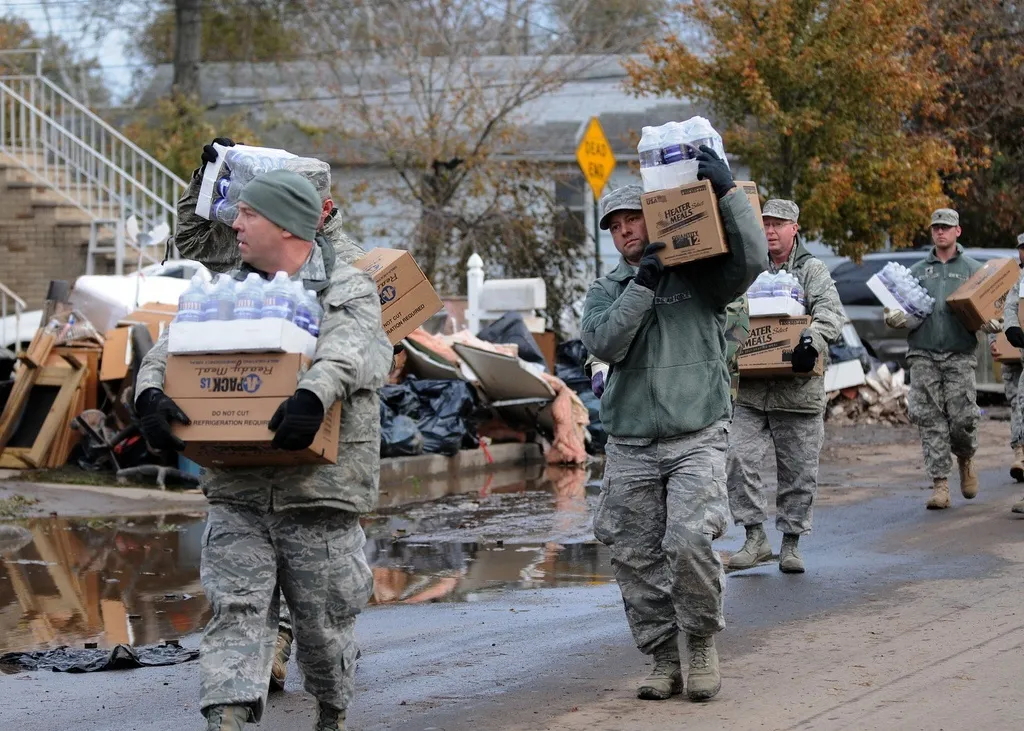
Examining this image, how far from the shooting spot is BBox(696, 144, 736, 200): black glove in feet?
18.0

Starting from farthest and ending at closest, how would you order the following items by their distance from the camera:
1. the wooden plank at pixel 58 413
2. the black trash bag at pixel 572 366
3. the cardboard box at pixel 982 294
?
the black trash bag at pixel 572 366
the wooden plank at pixel 58 413
the cardboard box at pixel 982 294

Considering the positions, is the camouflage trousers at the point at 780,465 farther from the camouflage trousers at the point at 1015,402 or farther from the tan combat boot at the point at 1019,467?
the tan combat boot at the point at 1019,467

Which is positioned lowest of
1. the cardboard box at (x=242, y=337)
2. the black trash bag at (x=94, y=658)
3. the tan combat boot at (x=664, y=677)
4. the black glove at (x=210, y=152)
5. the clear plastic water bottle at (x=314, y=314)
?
the black trash bag at (x=94, y=658)

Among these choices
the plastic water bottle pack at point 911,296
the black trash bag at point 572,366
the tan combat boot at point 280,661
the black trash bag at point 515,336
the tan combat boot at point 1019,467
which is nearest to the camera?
the tan combat boot at point 280,661

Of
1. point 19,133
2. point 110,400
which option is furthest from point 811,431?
point 19,133

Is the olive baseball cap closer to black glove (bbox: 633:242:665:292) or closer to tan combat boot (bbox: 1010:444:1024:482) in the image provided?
black glove (bbox: 633:242:665:292)

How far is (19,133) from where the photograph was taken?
2156 centimetres

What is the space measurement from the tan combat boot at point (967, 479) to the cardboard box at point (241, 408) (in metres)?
7.82

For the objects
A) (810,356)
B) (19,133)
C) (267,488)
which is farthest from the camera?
(19,133)

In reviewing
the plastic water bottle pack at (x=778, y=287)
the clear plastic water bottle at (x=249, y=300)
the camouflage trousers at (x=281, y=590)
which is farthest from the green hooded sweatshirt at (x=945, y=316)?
the clear plastic water bottle at (x=249, y=300)

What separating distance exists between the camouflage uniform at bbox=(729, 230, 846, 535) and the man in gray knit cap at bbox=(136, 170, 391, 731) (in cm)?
412

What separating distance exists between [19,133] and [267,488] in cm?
1859

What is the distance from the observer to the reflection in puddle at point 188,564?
736cm

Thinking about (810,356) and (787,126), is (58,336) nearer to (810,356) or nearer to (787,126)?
(810,356)
